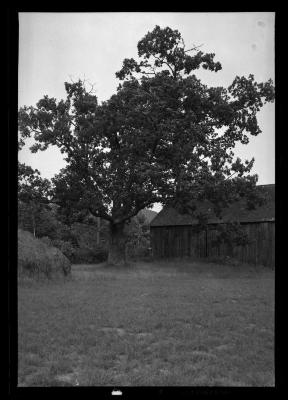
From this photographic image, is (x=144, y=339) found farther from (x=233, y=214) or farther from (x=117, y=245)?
(x=233, y=214)

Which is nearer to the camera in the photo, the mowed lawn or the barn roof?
the mowed lawn

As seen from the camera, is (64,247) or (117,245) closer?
(117,245)

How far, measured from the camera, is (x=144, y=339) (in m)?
7.60

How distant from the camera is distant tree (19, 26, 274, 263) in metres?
26.9

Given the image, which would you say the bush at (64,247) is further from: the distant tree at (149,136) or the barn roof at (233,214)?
the barn roof at (233,214)

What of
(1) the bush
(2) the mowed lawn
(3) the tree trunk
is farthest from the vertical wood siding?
(2) the mowed lawn

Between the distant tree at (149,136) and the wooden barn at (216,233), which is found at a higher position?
the distant tree at (149,136)

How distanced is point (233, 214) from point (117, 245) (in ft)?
35.5

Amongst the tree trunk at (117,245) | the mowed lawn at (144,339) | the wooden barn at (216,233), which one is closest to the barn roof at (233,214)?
the wooden barn at (216,233)

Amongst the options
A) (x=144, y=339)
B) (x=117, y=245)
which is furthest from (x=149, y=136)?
(x=144, y=339)

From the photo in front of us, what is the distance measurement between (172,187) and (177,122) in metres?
4.47

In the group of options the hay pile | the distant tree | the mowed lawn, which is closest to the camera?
the mowed lawn

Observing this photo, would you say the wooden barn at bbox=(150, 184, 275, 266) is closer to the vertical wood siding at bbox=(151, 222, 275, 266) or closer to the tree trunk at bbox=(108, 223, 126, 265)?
the vertical wood siding at bbox=(151, 222, 275, 266)

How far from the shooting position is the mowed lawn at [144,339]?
18.0 ft
